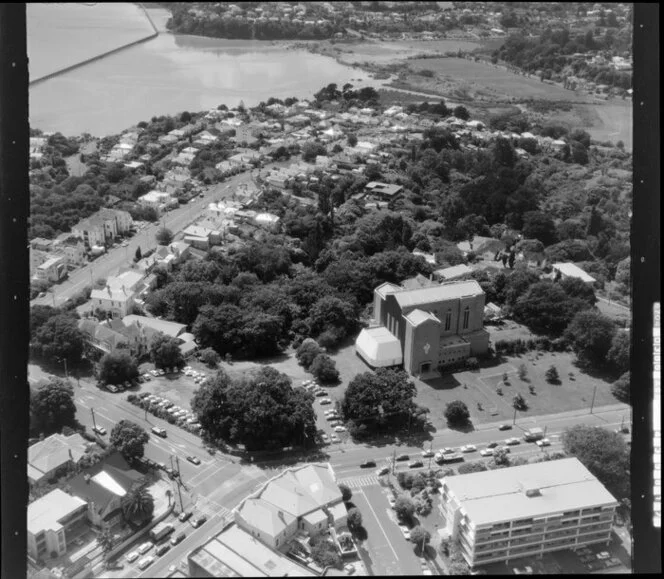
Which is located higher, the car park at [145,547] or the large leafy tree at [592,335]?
the large leafy tree at [592,335]

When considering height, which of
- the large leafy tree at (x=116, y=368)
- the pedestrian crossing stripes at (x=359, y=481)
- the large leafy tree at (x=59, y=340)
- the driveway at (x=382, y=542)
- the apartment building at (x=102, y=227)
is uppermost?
the apartment building at (x=102, y=227)

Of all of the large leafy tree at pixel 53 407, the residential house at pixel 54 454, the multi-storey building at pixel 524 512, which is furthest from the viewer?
the large leafy tree at pixel 53 407

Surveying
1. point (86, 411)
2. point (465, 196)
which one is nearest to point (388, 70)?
point (465, 196)

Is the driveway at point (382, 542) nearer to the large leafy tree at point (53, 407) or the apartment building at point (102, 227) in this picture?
the large leafy tree at point (53, 407)

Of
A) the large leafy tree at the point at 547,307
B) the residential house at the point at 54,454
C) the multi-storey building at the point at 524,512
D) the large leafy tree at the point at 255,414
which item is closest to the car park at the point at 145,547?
the residential house at the point at 54,454

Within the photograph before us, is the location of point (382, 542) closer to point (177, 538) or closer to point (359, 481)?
point (359, 481)

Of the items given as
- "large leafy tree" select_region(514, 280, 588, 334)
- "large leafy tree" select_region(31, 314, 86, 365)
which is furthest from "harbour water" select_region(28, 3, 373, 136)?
"large leafy tree" select_region(514, 280, 588, 334)

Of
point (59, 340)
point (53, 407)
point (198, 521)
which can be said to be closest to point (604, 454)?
point (198, 521)
